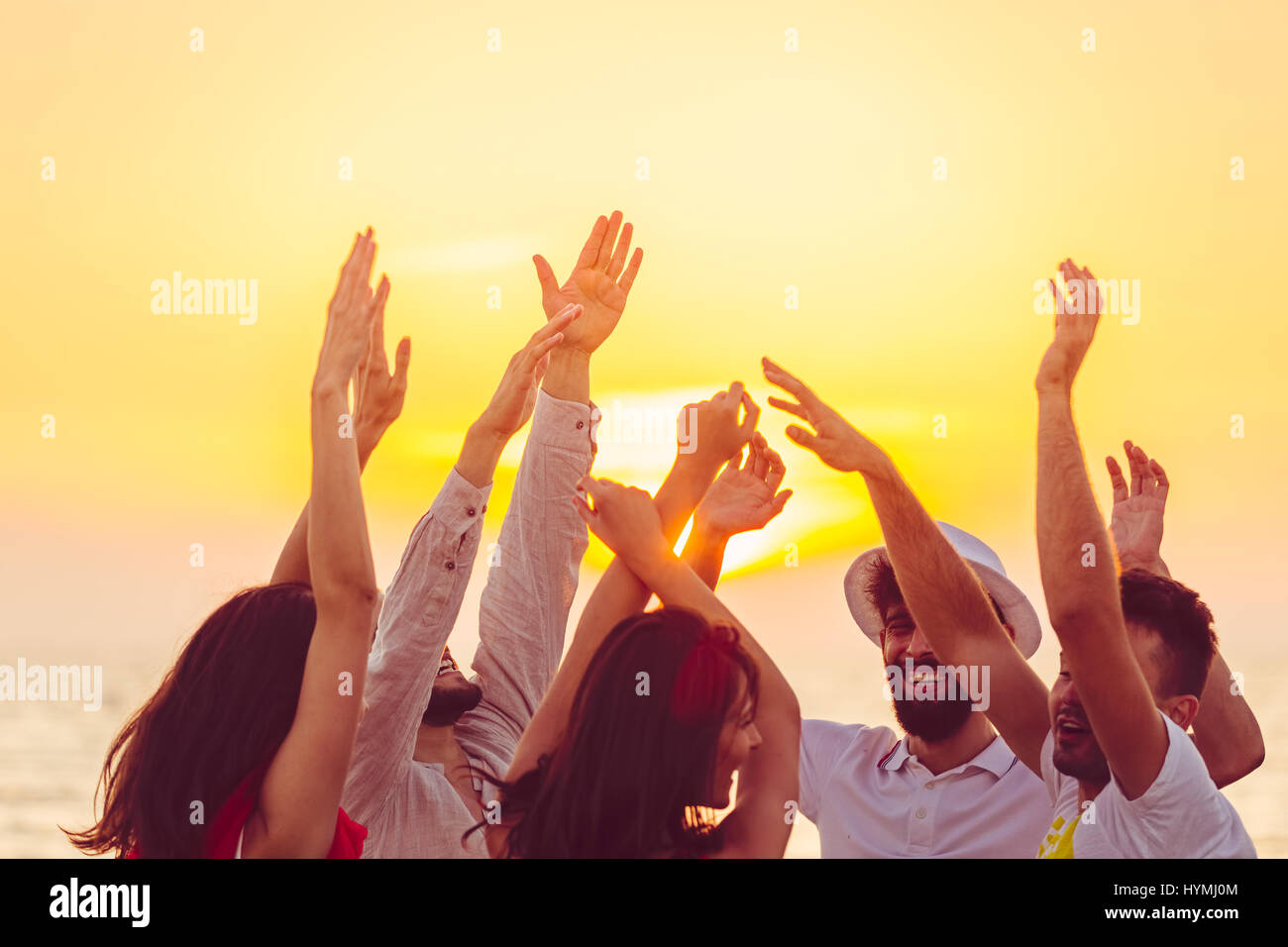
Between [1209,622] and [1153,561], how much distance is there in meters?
0.77

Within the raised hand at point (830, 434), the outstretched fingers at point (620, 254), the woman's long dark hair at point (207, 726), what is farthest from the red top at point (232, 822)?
the outstretched fingers at point (620, 254)

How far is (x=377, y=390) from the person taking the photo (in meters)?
3.77

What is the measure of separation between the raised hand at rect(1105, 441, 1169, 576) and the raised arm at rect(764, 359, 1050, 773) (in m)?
1.13

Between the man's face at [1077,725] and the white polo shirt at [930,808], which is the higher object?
the man's face at [1077,725]

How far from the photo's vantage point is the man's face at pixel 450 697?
142 inches

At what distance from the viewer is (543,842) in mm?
2490

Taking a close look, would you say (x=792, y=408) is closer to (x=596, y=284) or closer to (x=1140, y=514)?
(x=596, y=284)

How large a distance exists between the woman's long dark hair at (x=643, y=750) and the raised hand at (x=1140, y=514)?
7.24 feet

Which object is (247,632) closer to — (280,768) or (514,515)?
(280,768)

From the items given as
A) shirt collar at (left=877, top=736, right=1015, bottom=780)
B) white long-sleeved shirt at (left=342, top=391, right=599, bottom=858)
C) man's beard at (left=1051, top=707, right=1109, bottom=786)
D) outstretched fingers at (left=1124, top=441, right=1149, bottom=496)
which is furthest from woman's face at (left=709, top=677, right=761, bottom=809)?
outstretched fingers at (left=1124, top=441, right=1149, bottom=496)

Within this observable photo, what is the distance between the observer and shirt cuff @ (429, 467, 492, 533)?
3.05 metres

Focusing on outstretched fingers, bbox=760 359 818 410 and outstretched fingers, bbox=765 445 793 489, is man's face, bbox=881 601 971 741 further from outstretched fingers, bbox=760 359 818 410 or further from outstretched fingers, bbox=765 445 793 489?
outstretched fingers, bbox=760 359 818 410

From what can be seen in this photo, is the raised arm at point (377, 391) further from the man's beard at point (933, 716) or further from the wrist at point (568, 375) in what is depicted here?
the man's beard at point (933, 716)
